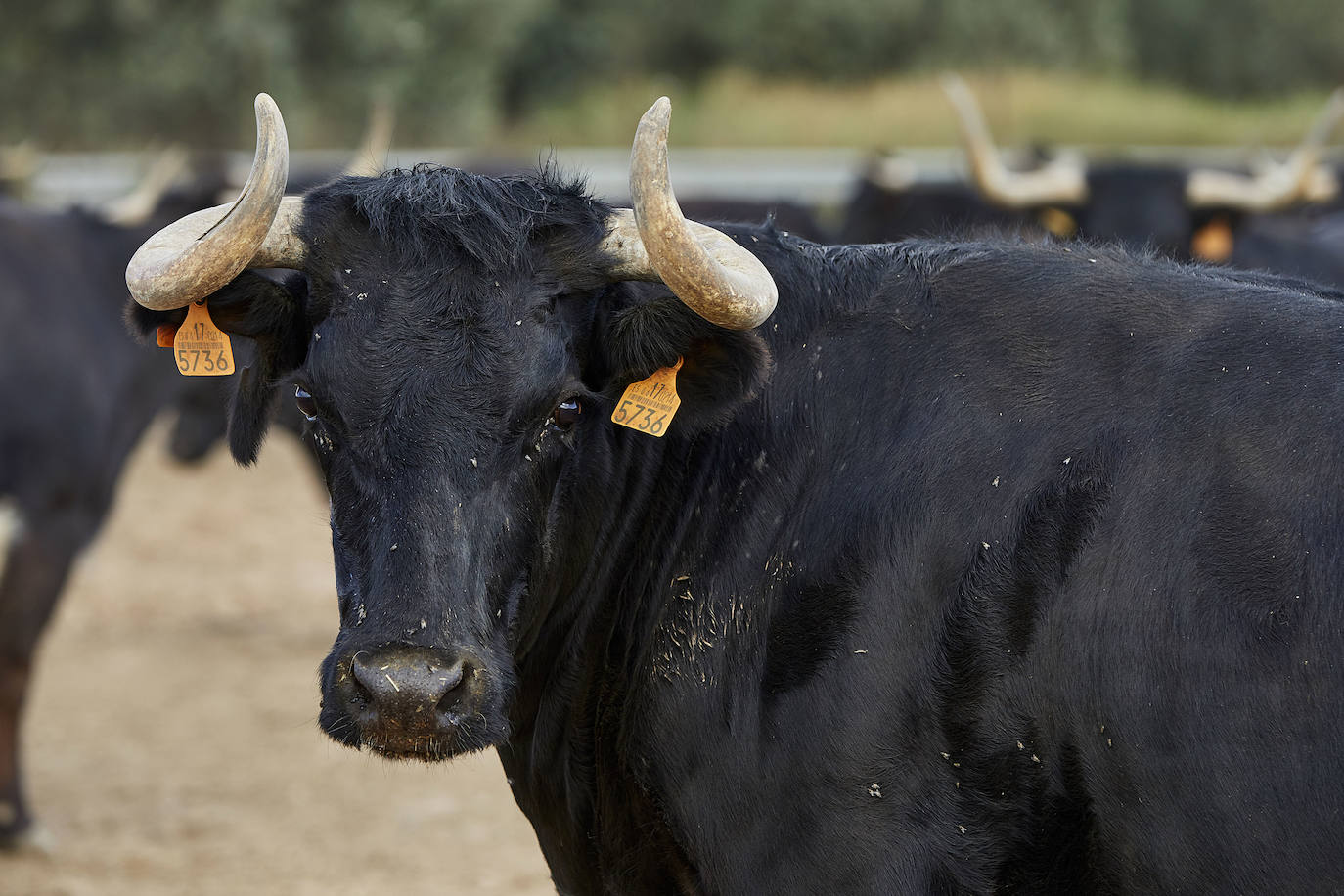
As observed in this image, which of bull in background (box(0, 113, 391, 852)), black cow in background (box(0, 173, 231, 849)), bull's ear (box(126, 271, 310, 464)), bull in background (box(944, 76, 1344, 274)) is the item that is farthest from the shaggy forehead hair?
bull in background (box(944, 76, 1344, 274))

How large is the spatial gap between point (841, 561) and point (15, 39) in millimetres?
22453

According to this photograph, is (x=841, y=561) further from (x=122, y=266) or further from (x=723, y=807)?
(x=122, y=266)

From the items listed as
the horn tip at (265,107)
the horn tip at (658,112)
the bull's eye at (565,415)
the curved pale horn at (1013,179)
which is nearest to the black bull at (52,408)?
the horn tip at (265,107)

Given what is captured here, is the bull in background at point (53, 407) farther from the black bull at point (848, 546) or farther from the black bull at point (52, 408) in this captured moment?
the black bull at point (848, 546)

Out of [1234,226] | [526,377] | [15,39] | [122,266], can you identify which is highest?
[526,377]

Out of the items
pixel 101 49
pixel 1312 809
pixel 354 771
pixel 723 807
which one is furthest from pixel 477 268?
pixel 101 49

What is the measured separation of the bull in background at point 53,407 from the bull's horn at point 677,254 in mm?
3255

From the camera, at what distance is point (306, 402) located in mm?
2969

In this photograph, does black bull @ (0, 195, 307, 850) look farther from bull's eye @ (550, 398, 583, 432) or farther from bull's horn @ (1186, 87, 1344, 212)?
bull's horn @ (1186, 87, 1344, 212)

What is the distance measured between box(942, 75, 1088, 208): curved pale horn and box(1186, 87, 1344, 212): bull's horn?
78 centimetres

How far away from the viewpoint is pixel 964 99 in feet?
35.2

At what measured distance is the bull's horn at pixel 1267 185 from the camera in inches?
390

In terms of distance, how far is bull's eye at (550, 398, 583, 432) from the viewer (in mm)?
2926

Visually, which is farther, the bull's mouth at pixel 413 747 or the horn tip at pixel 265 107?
the horn tip at pixel 265 107
